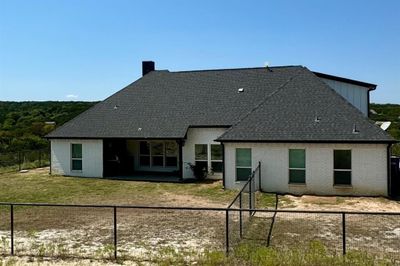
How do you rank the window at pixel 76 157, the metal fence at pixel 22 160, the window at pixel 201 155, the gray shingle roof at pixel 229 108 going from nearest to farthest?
1. the gray shingle roof at pixel 229 108
2. the window at pixel 201 155
3. the window at pixel 76 157
4. the metal fence at pixel 22 160

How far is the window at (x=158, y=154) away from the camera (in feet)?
95.3

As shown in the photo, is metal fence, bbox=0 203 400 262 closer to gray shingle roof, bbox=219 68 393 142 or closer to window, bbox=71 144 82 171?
gray shingle roof, bbox=219 68 393 142

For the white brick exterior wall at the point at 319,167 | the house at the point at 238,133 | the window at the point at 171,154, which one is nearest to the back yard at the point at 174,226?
the white brick exterior wall at the point at 319,167

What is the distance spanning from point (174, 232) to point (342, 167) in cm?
1003

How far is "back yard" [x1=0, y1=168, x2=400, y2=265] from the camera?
11898 mm

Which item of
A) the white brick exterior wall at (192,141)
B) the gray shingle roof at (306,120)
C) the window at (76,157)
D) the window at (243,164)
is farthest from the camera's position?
the window at (76,157)

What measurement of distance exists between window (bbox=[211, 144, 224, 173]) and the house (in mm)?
57

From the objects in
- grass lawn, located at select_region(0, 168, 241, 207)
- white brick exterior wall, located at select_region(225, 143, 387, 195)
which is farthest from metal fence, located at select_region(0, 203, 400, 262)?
white brick exterior wall, located at select_region(225, 143, 387, 195)

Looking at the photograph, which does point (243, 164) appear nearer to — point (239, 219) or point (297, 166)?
point (297, 166)

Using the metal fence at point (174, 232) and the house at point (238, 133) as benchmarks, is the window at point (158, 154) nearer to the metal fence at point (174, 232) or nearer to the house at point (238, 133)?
the house at point (238, 133)

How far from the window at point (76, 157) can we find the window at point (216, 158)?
8.60 m

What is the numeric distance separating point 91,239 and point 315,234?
257 inches

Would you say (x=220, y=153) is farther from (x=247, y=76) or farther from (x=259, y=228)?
(x=259, y=228)

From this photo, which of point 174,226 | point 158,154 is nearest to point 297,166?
point 174,226
